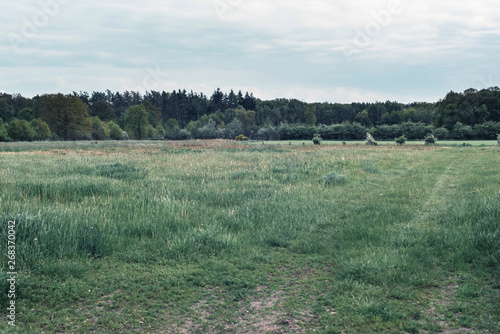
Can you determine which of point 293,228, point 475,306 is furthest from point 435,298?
point 293,228

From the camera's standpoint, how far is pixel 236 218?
854 cm

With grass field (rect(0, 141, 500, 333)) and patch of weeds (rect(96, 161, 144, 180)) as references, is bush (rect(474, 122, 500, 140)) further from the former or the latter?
patch of weeds (rect(96, 161, 144, 180))

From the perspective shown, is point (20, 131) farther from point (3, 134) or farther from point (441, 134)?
point (441, 134)

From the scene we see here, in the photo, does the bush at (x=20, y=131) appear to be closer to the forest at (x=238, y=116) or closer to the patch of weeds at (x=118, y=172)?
the forest at (x=238, y=116)

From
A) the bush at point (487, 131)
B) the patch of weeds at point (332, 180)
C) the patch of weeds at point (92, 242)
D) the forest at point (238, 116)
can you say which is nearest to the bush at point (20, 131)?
the forest at point (238, 116)

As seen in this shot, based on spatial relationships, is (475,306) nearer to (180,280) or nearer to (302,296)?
(302,296)

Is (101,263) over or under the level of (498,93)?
under

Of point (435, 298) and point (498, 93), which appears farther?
point (498, 93)

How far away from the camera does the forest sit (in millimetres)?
78562

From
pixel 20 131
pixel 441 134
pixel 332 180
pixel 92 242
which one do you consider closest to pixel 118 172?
pixel 332 180

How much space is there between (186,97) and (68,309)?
151186mm

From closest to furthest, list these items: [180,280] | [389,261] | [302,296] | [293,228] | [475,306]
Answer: [475,306] < [302,296] < [180,280] < [389,261] < [293,228]

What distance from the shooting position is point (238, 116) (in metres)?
125

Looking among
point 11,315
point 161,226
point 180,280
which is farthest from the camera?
point 161,226
